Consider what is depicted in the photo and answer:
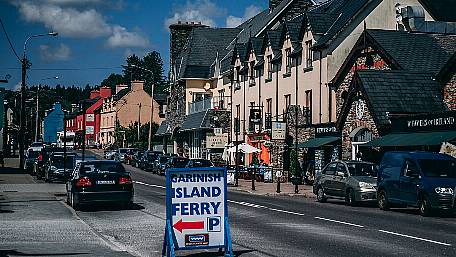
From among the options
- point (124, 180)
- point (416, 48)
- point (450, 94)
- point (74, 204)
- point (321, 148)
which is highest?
point (416, 48)

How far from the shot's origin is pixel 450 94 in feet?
115

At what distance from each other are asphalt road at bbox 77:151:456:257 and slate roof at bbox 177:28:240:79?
4604 cm

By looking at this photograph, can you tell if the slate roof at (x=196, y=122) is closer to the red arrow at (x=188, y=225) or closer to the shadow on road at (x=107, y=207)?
the shadow on road at (x=107, y=207)

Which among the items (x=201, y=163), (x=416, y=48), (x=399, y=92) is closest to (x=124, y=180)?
(x=399, y=92)

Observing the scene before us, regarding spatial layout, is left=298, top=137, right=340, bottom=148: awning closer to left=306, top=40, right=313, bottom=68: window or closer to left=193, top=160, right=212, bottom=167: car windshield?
left=306, top=40, right=313, bottom=68: window

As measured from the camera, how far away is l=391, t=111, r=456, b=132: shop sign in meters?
30.4

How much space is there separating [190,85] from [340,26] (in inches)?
1203

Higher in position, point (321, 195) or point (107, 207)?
point (321, 195)

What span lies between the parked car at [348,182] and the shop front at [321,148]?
9.07 metres

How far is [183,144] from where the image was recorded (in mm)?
75125

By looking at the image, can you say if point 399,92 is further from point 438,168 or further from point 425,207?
point 425,207

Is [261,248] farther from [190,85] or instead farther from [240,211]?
[190,85]

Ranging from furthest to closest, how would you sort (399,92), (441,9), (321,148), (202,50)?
(202,50) → (441,9) → (321,148) → (399,92)

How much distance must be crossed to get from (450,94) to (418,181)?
12884 millimetres
